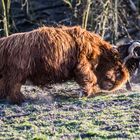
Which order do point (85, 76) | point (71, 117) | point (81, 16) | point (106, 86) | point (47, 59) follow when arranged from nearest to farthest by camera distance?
point (71, 117) → point (47, 59) → point (85, 76) → point (106, 86) → point (81, 16)

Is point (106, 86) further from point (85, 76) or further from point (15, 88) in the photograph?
point (15, 88)

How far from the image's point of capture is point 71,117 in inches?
301

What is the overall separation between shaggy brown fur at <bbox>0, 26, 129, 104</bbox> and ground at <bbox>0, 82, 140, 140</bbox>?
28 cm

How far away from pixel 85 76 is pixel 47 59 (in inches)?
27.0

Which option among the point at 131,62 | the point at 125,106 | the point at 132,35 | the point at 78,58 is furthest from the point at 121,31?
the point at 125,106

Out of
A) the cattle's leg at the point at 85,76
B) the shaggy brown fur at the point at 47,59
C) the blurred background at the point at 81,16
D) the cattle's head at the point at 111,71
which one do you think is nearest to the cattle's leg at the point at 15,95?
the shaggy brown fur at the point at 47,59

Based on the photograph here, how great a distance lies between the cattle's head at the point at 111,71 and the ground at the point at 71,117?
10.1 inches

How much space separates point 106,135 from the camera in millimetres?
6734

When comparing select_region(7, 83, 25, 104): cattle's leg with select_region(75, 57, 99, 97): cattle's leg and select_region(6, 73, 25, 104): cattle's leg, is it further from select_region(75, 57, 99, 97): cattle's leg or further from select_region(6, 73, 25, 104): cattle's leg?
select_region(75, 57, 99, 97): cattle's leg

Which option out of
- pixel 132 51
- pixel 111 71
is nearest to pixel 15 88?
pixel 111 71

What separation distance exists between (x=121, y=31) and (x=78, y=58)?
5208mm

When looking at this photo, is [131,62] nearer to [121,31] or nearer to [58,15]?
[121,31]

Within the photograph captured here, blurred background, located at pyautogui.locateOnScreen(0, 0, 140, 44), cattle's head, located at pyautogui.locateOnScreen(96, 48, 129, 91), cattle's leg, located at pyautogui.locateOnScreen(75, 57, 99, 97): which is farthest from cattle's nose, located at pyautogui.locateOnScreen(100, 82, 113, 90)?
blurred background, located at pyautogui.locateOnScreen(0, 0, 140, 44)

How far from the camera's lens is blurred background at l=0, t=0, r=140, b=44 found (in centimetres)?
1280
